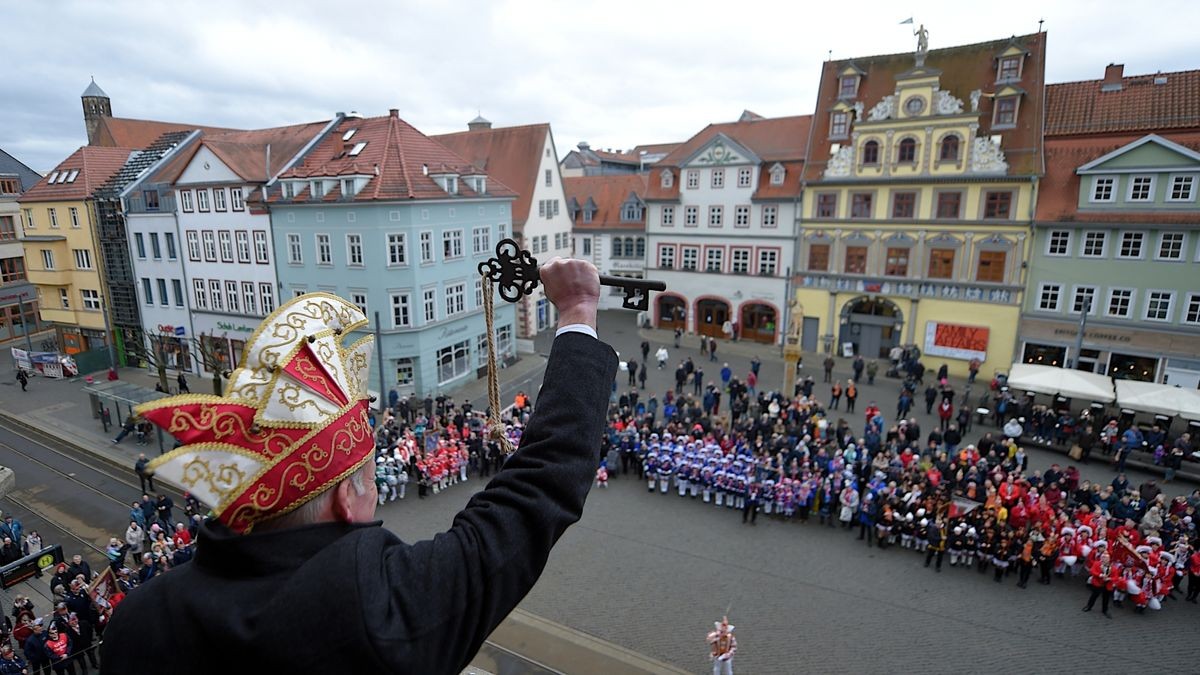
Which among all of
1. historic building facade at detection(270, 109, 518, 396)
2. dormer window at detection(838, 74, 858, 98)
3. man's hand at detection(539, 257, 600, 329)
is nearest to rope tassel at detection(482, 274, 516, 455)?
man's hand at detection(539, 257, 600, 329)

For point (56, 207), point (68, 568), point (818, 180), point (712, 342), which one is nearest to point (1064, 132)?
point (818, 180)

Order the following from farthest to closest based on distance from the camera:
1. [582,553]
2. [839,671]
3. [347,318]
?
[582,553] → [839,671] → [347,318]

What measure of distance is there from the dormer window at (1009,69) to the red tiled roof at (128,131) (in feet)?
158

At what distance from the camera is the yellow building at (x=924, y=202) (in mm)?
29891

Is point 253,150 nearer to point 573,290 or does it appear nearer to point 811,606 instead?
point 811,606

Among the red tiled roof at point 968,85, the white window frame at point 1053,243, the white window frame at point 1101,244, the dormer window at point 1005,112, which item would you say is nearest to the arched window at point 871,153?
the red tiled roof at point 968,85

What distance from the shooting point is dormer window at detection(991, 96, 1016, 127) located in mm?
29812

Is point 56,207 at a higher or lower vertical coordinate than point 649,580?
higher

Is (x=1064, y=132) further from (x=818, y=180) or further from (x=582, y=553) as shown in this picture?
(x=582, y=553)

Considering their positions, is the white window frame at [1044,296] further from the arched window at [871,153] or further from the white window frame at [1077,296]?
the arched window at [871,153]

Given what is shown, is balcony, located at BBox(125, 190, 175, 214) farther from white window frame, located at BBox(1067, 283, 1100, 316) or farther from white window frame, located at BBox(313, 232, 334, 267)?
white window frame, located at BBox(1067, 283, 1100, 316)

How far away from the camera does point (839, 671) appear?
38.1 ft

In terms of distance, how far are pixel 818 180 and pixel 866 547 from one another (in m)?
23.3

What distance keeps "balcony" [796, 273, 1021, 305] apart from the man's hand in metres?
33.5
